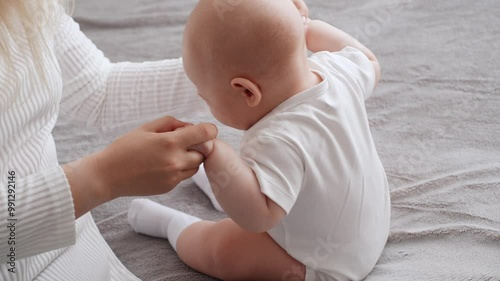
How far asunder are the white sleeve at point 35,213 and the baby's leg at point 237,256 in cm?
29

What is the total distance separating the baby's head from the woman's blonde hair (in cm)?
21

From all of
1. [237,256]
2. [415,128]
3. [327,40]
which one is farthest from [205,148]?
[415,128]

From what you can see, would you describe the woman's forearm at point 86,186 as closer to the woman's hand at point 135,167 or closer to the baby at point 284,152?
the woman's hand at point 135,167

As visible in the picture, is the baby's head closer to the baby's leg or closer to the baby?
the baby

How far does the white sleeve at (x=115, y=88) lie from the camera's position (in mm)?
1099

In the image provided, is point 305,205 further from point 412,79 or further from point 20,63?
point 412,79

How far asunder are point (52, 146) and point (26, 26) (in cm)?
20

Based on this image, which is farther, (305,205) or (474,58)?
(474,58)

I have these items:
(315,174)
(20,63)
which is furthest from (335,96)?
(20,63)

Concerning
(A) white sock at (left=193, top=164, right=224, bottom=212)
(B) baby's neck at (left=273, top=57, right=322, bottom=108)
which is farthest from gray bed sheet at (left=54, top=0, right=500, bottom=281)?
(B) baby's neck at (left=273, top=57, right=322, bottom=108)

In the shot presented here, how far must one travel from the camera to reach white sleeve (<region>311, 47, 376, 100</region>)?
958mm

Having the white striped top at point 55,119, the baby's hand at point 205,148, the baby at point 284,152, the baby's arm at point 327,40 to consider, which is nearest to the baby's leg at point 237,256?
the baby at point 284,152

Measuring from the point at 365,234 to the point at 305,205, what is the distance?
110 millimetres

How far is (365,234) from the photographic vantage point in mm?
937
